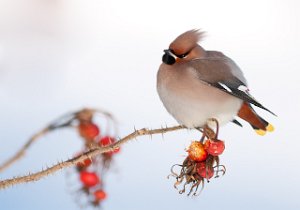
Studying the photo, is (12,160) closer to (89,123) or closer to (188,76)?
(89,123)

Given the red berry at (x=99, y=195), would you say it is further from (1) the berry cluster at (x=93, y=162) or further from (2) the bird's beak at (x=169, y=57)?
(2) the bird's beak at (x=169, y=57)

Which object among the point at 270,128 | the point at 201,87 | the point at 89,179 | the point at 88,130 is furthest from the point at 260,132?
the point at 89,179

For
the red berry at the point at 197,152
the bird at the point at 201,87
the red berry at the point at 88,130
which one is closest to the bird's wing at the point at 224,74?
the bird at the point at 201,87

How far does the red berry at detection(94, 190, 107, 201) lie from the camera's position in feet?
7.13

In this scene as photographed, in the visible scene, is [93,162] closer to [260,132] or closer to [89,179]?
[89,179]

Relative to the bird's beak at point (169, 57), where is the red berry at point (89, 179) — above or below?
above

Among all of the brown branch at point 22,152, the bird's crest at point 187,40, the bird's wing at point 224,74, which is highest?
the brown branch at point 22,152

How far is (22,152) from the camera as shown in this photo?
1806 mm

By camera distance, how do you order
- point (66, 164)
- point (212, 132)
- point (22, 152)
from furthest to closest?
point (22, 152), point (212, 132), point (66, 164)

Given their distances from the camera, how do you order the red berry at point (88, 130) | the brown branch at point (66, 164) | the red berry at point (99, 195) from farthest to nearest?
the red berry at point (99, 195) → the red berry at point (88, 130) → the brown branch at point (66, 164)

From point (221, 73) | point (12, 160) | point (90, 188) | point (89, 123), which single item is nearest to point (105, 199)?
point (90, 188)

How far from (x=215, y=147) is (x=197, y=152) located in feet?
0.24

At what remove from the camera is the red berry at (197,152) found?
155cm

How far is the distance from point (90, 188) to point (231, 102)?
78 centimetres
